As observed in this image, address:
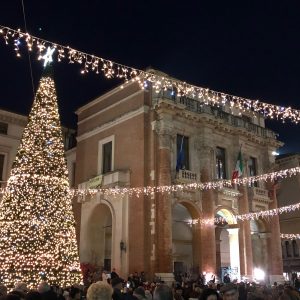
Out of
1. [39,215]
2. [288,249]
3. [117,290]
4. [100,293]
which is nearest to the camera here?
[100,293]

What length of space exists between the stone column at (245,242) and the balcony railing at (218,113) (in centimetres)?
434

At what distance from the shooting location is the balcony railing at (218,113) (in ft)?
81.3

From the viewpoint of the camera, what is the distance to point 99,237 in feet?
88.9

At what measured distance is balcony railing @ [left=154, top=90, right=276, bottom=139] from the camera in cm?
2477

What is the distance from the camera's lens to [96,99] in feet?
92.6

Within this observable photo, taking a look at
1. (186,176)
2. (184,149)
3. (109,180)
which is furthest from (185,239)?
(109,180)

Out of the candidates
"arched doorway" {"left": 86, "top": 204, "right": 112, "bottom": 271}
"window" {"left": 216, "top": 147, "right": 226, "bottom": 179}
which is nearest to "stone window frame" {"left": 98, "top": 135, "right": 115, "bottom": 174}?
"arched doorway" {"left": 86, "top": 204, "right": 112, "bottom": 271}

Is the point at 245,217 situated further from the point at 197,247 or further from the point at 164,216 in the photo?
the point at 164,216

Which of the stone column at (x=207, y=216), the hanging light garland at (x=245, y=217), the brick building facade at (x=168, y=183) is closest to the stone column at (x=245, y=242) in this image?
the brick building facade at (x=168, y=183)

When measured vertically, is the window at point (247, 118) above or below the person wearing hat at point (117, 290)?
above

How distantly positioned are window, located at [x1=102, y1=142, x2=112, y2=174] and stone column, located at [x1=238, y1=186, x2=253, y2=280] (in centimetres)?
882

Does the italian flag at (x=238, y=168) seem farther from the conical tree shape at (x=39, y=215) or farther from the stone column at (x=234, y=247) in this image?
the conical tree shape at (x=39, y=215)

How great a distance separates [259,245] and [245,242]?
3.42 meters

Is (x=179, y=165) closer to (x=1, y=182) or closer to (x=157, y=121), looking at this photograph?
(x=157, y=121)
